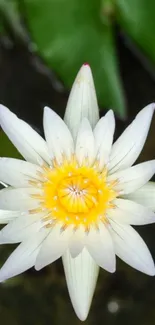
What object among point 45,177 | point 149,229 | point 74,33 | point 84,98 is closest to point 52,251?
point 45,177

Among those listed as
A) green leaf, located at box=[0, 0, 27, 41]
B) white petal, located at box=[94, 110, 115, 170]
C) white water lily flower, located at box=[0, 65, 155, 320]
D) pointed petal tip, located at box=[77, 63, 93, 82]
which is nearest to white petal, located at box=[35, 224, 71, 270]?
white water lily flower, located at box=[0, 65, 155, 320]

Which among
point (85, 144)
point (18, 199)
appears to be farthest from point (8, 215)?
point (85, 144)

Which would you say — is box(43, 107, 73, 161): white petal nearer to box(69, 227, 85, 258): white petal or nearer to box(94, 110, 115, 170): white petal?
box(94, 110, 115, 170): white petal

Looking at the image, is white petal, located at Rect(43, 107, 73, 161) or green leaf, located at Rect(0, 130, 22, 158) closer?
white petal, located at Rect(43, 107, 73, 161)

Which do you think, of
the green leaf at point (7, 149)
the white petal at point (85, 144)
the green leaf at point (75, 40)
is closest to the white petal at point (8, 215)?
the white petal at point (85, 144)

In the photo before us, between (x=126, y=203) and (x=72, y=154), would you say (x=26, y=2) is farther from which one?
(x=126, y=203)

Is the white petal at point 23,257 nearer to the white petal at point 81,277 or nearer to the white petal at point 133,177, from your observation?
the white petal at point 81,277

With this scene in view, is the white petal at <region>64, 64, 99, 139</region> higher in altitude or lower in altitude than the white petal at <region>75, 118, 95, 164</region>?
higher
